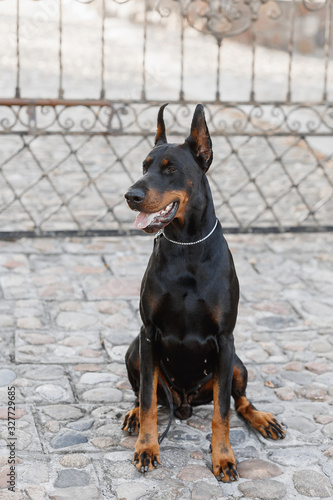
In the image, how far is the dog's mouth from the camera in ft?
9.37

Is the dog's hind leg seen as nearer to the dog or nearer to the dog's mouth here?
the dog

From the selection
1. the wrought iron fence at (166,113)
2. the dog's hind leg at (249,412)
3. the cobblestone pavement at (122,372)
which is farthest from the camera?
the wrought iron fence at (166,113)

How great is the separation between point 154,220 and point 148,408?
758 millimetres

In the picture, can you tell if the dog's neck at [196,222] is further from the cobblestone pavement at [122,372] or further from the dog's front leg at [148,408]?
the cobblestone pavement at [122,372]

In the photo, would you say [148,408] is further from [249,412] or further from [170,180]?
[170,180]

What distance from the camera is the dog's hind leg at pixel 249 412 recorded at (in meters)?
3.28

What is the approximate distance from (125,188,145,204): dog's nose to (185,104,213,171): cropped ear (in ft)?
1.06

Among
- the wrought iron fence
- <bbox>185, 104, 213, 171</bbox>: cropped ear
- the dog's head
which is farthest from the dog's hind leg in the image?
the wrought iron fence

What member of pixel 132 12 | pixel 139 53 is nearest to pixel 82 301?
pixel 139 53

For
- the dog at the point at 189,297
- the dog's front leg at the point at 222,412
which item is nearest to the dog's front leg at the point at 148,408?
the dog at the point at 189,297

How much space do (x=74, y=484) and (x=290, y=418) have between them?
1091 millimetres

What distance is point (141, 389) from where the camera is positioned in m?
3.05

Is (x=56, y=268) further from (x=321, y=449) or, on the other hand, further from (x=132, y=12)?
(x=132, y=12)

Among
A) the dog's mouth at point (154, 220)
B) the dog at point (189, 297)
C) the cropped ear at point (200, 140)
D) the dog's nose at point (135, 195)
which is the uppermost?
the cropped ear at point (200, 140)
